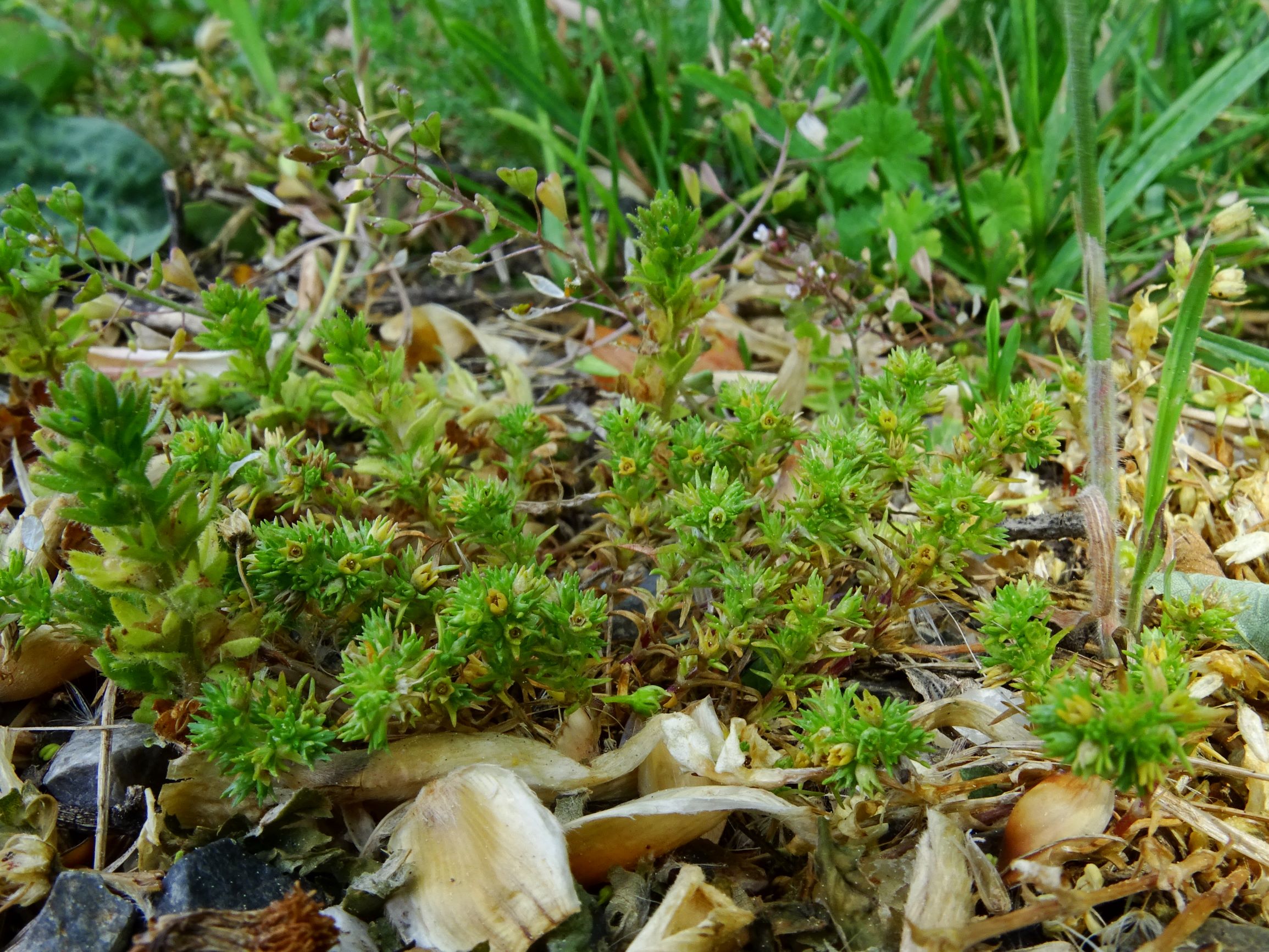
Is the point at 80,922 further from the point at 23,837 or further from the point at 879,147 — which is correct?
the point at 879,147

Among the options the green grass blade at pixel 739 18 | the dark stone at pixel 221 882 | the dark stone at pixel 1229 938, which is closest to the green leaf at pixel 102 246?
the dark stone at pixel 221 882

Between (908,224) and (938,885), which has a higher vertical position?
(908,224)

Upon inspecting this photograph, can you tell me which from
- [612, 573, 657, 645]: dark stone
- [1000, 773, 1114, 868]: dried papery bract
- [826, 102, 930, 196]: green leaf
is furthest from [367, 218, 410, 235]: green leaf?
[1000, 773, 1114, 868]: dried papery bract

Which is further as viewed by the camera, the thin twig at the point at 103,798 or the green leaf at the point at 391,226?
the green leaf at the point at 391,226

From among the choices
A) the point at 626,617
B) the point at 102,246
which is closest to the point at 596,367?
the point at 626,617

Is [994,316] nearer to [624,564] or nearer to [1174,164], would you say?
[624,564]

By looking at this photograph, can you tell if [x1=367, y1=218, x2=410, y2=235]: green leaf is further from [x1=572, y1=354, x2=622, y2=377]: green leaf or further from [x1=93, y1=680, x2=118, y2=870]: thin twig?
[x1=93, y1=680, x2=118, y2=870]: thin twig

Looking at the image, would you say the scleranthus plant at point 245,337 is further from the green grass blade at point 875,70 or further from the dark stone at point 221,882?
the green grass blade at point 875,70
